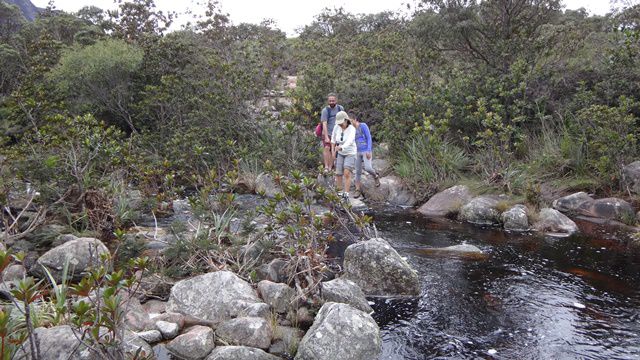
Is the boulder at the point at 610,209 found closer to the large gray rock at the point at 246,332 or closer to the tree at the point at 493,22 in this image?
the tree at the point at 493,22

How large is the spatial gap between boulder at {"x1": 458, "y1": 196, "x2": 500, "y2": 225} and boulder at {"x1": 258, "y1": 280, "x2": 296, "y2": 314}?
18.0ft

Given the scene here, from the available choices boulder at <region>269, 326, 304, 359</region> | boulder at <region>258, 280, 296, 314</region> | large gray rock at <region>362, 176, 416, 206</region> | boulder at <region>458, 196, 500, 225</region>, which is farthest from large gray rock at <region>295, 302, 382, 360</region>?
large gray rock at <region>362, 176, 416, 206</region>

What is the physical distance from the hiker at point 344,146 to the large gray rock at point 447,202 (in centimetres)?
185

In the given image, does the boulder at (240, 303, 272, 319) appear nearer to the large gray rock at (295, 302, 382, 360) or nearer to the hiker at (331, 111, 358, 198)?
the large gray rock at (295, 302, 382, 360)

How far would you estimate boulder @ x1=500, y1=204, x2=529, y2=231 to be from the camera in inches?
372

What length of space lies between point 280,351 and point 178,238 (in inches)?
96.7

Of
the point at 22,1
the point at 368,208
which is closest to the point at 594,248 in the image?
the point at 368,208

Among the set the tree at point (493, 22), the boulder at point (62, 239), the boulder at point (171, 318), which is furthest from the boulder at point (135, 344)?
the tree at point (493, 22)

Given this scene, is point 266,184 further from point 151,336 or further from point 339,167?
point 151,336

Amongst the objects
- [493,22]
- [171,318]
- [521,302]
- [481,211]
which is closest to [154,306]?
[171,318]

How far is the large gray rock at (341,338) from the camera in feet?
15.0

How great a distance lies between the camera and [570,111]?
38.7 ft

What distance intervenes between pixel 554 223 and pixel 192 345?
7.11m

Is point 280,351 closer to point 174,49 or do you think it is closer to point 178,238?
point 178,238
